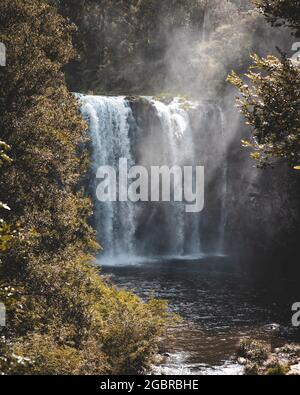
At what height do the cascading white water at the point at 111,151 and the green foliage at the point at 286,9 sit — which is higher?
the green foliage at the point at 286,9

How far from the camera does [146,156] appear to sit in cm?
4412

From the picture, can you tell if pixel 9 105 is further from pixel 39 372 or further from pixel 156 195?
pixel 156 195

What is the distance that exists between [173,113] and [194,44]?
60.6 ft

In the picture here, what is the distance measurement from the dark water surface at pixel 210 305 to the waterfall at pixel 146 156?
329 cm

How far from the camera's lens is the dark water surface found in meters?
21.4

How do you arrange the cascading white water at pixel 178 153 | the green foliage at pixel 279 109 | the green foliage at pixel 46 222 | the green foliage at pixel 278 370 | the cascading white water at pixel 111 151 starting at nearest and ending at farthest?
the green foliage at pixel 279 109 → the green foliage at pixel 46 222 → the green foliage at pixel 278 370 → the cascading white water at pixel 111 151 → the cascading white water at pixel 178 153

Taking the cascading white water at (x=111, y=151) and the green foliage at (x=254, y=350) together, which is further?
the cascading white water at (x=111, y=151)

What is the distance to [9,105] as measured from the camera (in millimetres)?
18828

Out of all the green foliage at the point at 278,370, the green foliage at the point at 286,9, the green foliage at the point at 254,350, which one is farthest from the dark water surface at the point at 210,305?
the green foliage at the point at 286,9

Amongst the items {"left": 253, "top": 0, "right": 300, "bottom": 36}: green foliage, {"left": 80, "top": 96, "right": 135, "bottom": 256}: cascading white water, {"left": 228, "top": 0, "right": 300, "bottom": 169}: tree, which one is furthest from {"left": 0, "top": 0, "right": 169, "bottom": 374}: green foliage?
{"left": 80, "top": 96, "right": 135, "bottom": 256}: cascading white water

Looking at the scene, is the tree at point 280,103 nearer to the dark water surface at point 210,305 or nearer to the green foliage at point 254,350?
the green foliage at point 254,350

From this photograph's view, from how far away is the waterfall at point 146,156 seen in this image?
41.6 m

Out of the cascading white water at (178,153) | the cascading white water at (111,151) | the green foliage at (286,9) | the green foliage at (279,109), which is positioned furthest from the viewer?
the cascading white water at (178,153)

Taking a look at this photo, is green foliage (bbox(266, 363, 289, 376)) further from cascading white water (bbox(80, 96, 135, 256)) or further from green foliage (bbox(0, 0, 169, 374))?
cascading white water (bbox(80, 96, 135, 256))
